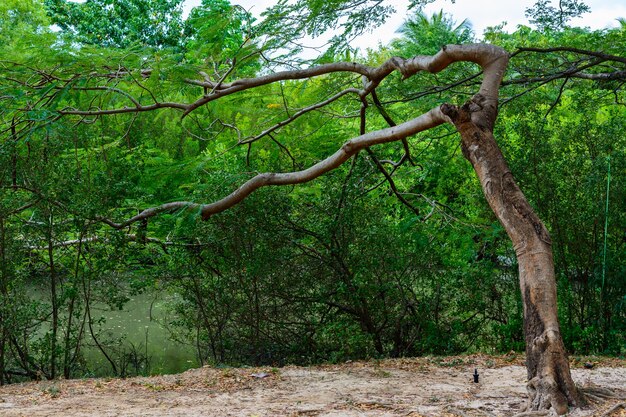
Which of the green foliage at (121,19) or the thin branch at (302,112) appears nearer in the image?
the thin branch at (302,112)

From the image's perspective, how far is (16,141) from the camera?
339 inches

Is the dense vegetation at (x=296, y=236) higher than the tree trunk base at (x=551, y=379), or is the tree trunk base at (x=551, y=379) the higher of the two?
the dense vegetation at (x=296, y=236)

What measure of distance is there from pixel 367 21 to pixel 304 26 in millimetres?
875

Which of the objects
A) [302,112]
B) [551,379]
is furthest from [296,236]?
[551,379]

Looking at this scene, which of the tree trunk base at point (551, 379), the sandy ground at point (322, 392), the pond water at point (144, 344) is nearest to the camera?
the tree trunk base at point (551, 379)

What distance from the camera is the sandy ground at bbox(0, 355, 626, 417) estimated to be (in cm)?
591

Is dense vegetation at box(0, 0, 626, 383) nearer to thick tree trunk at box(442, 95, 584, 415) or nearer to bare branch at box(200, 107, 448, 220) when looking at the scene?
bare branch at box(200, 107, 448, 220)

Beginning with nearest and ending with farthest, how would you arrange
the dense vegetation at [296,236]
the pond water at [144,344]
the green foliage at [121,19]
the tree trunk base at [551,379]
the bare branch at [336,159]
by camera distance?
1. the tree trunk base at [551,379]
2. the bare branch at [336,159]
3. the dense vegetation at [296,236]
4. the pond water at [144,344]
5. the green foliage at [121,19]

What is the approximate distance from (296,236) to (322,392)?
3.04 meters

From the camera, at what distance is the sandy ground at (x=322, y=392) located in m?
5.91

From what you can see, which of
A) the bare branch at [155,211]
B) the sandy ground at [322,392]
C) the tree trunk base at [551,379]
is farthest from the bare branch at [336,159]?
the tree trunk base at [551,379]

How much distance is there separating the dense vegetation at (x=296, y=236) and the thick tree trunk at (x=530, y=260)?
2.88 metres

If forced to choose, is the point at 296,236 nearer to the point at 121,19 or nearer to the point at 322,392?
the point at 322,392

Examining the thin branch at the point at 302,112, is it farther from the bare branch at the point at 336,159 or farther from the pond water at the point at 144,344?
the pond water at the point at 144,344
